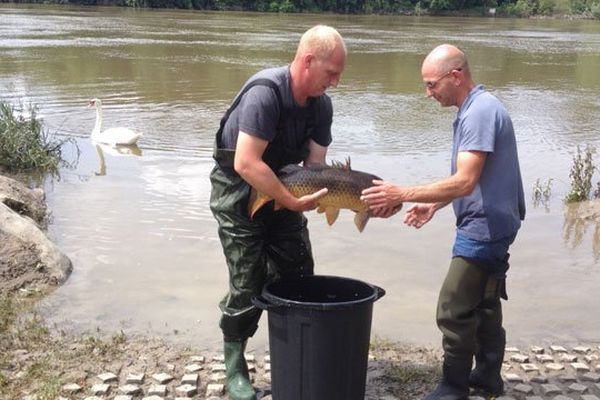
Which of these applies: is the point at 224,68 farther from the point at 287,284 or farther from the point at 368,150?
the point at 287,284

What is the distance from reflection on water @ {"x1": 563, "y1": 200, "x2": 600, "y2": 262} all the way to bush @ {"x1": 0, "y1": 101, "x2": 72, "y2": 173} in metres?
7.08

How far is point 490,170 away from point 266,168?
1.29 meters

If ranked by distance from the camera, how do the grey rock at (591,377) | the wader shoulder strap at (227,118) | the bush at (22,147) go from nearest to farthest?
1. the wader shoulder strap at (227,118)
2. the grey rock at (591,377)
3. the bush at (22,147)

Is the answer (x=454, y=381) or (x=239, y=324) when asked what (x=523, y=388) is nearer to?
(x=454, y=381)

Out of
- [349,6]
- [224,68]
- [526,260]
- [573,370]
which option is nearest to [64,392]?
[573,370]

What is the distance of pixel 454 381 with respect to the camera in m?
4.68

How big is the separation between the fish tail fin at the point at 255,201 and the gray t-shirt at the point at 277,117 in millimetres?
306

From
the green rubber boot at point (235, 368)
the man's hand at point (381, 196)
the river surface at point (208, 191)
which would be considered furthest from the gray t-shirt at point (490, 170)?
the river surface at point (208, 191)

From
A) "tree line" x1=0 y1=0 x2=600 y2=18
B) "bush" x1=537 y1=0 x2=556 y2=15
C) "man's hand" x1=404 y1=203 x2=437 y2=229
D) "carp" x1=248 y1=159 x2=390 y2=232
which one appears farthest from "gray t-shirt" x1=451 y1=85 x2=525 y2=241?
"bush" x1=537 y1=0 x2=556 y2=15

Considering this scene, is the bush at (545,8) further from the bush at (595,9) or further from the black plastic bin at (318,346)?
the black plastic bin at (318,346)

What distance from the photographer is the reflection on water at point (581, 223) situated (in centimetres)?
869

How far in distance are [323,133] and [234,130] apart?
0.56 meters

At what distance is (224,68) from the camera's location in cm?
2417

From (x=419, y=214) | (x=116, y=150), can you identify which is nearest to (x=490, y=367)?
(x=419, y=214)
